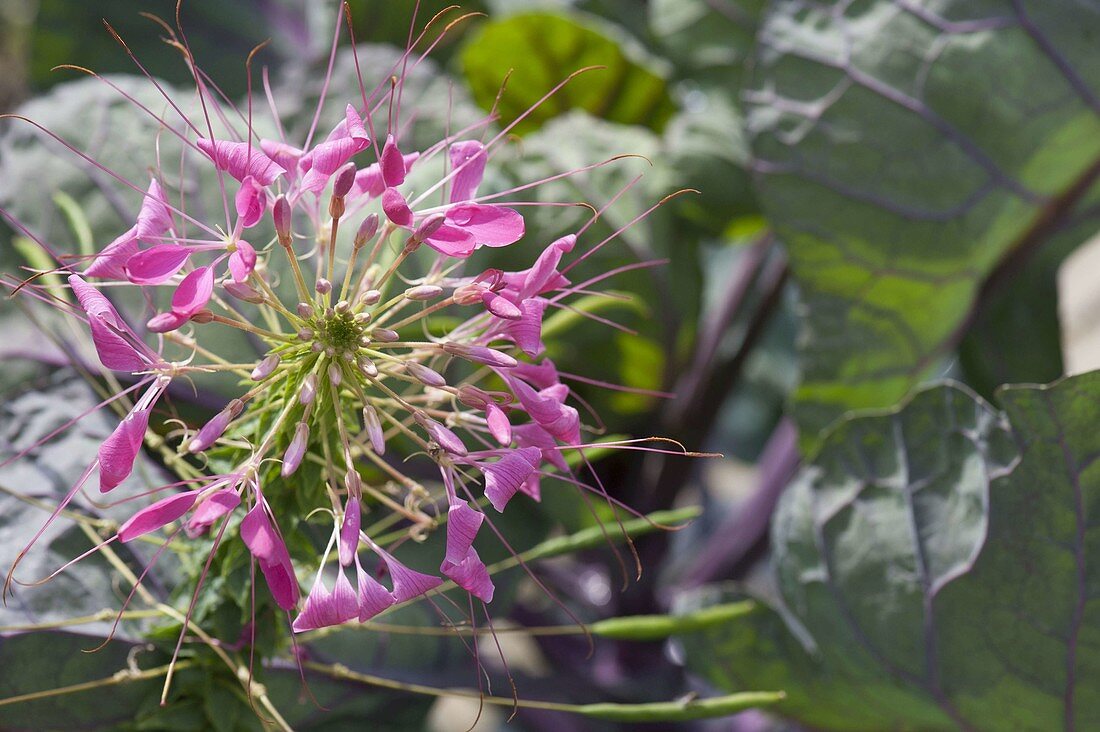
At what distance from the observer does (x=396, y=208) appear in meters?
0.19

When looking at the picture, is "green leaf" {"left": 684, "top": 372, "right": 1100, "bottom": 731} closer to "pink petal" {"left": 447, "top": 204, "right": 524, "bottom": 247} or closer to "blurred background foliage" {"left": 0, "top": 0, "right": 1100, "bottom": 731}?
"blurred background foliage" {"left": 0, "top": 0, "right": 1100, "bottom": 731}

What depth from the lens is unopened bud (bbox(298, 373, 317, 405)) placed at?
7.3 inches

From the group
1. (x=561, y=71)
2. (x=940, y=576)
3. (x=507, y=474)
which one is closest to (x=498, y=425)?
(x=507, y=474)

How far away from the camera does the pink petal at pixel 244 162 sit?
188 millimetres

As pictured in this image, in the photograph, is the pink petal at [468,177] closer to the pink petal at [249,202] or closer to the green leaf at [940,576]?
the pink petal at [249,202]

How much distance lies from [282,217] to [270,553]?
61 mm

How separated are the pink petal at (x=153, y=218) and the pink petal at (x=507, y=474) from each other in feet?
0.25

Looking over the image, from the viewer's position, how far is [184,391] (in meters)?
0.32

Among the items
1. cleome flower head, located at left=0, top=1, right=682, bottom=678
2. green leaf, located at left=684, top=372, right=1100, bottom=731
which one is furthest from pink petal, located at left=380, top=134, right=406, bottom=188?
green leaf, located at left=684, top=372, right=1100, bottom=731

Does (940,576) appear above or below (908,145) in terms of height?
below

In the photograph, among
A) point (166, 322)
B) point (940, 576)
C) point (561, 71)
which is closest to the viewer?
point (166, 322)

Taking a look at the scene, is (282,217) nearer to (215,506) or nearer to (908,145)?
(215,506)

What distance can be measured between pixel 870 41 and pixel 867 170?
5cm

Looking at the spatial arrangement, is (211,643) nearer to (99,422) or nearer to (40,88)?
(99,422)
